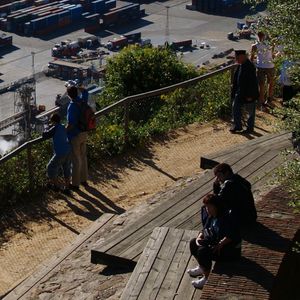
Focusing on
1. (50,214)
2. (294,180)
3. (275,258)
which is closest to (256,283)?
(275,258)

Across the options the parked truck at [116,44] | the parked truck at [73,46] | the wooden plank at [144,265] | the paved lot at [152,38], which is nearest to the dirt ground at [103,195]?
the wooden plank at [144,265]

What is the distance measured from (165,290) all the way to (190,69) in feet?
34.9

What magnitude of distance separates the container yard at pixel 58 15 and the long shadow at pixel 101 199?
66722 millimetres

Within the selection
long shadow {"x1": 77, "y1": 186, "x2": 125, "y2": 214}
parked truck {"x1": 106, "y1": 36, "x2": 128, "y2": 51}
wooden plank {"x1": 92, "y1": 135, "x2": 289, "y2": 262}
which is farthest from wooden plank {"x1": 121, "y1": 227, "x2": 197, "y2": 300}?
parked truck {"x1": 106, "y1": 36, "x2": 128, "y2": 51}

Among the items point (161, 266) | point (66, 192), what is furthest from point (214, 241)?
point (66, 192)

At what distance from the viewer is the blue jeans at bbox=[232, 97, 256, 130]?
11.2m

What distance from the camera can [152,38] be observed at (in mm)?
72000

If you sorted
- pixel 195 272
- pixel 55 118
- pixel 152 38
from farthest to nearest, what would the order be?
pixel 152 38, pixel 55 118, pixel 195 272

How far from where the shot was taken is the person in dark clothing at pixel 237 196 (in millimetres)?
6488

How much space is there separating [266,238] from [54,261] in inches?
97.1

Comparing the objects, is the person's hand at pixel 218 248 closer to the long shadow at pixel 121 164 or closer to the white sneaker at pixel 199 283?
the white sneaker at pixel 199 283

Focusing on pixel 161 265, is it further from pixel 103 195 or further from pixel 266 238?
pixel 103 195

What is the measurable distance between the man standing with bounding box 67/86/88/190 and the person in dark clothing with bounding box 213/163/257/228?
3277mm

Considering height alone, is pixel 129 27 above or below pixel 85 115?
below
